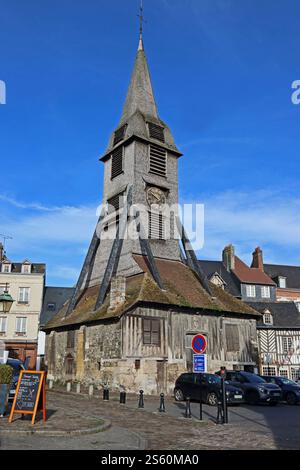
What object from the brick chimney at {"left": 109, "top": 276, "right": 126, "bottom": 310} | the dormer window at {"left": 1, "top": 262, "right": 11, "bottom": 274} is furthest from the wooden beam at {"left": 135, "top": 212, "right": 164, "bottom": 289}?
the dormer window at {"left": 1, "top": 262, "right": 11, "bottom": 274}

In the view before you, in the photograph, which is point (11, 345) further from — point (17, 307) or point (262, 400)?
point (262, 400)

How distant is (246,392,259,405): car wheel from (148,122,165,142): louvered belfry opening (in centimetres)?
1900

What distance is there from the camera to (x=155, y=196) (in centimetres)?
2898

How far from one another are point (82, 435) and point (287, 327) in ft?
93.5

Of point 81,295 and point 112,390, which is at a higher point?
point 81,295

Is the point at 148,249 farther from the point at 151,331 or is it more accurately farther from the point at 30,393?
the point at 30,393

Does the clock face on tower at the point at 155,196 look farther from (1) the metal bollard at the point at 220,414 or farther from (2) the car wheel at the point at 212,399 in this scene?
(1) the metal bollard at the point at 220,414

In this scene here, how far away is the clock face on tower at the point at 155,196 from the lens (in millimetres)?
28609

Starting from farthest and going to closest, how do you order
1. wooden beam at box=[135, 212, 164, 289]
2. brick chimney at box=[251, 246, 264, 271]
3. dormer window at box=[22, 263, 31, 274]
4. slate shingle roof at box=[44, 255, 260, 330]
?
1. brick chimney at box=[251, 246, 264, 271]
2. dormer window at box=[22, 263, 31, 274]
3. wooden beam at box=[135, 212, 164, 289]
4. slate shingle roof at box=[44, 255, 260, 330]

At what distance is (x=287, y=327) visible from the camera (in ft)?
113

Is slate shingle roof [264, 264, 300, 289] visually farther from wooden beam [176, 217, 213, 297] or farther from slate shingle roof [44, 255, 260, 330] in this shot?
slate shingle roof [44, 255, 260, 330]

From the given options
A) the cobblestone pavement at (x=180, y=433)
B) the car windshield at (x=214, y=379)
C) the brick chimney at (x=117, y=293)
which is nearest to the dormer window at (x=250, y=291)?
the brick chimney at (x=117, y=293)

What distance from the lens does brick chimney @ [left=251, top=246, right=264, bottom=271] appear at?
47562mm

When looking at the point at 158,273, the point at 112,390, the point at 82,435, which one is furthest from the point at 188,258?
the point at 82,435
